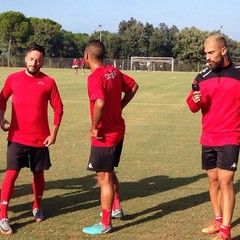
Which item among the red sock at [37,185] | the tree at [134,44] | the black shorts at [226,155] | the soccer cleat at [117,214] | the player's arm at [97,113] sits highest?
the tree at [134,44]

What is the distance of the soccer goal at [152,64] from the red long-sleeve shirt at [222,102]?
70.6m

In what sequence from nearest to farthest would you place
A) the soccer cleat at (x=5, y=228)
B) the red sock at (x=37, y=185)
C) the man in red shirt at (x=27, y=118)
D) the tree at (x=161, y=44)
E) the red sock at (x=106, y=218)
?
the soccer cleat at (x=5, y=228) < the red sock at (x=106, y=218) < the man in red shirt at (x=27, y=118) < the red sock at (x=37, y=185) < the tree at (x=161, y=44)

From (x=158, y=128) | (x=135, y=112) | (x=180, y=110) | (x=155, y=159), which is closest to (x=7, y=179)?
(x=155, y=159)

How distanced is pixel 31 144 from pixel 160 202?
1.95 meters

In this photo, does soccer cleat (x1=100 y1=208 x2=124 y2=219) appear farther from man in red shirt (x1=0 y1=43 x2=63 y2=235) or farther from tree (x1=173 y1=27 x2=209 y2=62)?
tree (x1=173 y1=27 x2=209 y2=62)

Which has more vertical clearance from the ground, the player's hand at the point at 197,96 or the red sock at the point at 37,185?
the player's hand at the point at 197,96

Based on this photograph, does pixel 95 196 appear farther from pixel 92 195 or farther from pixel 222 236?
pixel 222 236

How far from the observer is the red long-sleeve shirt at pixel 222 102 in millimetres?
4734

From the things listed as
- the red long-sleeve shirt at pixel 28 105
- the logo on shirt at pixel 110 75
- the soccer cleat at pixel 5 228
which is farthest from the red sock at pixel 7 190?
the logo on shirt at pixel 110 75

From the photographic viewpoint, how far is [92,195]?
658 cm

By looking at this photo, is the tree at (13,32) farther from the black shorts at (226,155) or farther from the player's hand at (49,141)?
the black shorts at (226,155)

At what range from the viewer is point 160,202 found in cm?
629

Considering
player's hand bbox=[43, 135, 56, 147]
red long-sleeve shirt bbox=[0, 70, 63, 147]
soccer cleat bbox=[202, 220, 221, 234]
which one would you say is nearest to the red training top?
player's hand bbox=[43, 135, 56, 147]

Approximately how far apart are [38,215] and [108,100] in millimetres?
1536
